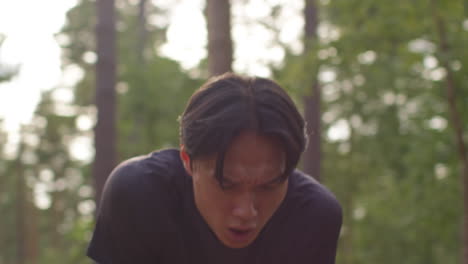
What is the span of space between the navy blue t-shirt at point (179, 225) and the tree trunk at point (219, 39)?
2747 mm

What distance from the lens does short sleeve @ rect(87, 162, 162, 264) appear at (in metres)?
2.41

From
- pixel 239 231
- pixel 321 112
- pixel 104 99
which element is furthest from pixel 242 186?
pixel 321 112

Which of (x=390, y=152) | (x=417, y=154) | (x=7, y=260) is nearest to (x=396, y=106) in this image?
(x=390, y=152)

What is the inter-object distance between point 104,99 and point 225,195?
7.48m

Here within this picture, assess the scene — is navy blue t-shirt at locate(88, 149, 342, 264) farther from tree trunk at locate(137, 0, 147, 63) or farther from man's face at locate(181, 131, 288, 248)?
tree trunk at locate(137, 0, 147, 63)

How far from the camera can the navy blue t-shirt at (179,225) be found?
7.94ft

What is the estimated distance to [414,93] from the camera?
38.7 feet

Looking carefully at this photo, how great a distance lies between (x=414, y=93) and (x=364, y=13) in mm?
5063

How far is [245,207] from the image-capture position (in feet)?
6.86

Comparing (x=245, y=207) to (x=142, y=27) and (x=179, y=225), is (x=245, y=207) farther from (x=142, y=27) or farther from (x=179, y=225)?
(x=142, y=27)

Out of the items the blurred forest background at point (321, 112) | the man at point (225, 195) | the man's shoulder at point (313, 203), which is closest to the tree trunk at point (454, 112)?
the blurred forest background at point (321, 112)

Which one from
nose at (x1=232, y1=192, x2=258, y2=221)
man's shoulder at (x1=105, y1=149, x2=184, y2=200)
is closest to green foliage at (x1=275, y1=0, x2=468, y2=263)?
man's shoulder at (x1=105, y1=149, x2=184, y2=200)

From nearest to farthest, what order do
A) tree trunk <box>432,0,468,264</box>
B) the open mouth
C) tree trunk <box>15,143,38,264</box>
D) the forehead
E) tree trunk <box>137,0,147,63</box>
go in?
the forehead → the open mouth → tree trunk <box>432,0,468,264</box> → tree trunk <box>137,0,147,63</box> → tree trunk <box>15,143,38,264</box>

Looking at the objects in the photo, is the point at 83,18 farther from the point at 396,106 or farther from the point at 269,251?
the point at 269,251
